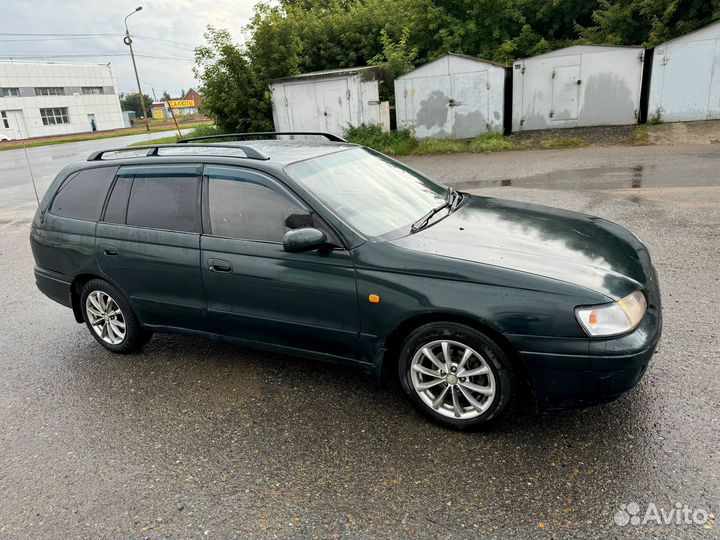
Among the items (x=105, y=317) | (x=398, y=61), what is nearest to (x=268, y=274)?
(x=105, y=317)

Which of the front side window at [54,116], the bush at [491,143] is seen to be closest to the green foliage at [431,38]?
the bush at [491,143]

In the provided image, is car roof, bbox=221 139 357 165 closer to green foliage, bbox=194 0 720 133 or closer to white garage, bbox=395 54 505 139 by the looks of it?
white garage, bbox=395 54 505 139

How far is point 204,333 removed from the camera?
3891 millimetres

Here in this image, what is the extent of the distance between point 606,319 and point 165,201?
122 inches

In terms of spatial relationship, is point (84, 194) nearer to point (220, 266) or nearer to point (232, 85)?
point (220, 266)

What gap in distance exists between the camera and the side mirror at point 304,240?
10.4 ft

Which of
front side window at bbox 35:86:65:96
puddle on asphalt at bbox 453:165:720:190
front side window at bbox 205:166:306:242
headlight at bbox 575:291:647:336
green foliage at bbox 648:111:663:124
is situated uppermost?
front side window at bbox 35:86:65:96

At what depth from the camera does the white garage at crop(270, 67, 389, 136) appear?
16.8 metres

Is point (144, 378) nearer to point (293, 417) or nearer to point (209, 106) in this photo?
point (293, 417)

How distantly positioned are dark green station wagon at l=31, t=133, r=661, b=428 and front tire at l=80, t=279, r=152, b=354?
0.02 m

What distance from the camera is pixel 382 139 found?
16.7m

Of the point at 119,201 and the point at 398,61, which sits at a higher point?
the point at 398,61

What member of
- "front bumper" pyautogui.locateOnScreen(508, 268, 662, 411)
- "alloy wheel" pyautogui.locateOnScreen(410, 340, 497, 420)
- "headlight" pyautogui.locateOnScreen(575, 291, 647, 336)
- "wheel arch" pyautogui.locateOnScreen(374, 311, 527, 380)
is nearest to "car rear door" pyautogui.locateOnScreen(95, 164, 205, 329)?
"wheel arch" pyautogui.locateOnScreen(374, 311, 527, 380)

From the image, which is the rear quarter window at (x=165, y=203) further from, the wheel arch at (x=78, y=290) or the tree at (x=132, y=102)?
the tree at (x=132, y=102)
